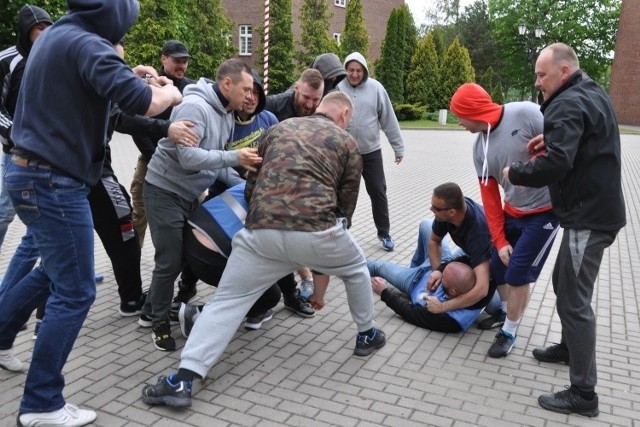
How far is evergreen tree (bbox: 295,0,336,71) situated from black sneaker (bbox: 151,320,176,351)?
2872cm

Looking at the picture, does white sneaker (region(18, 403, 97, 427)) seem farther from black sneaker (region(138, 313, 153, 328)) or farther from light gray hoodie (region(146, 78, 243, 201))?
light gray hoodie (region(146, 78, 243, 201))

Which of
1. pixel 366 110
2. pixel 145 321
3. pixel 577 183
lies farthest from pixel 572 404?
pixel 366 110

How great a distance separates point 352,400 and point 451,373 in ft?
2.48

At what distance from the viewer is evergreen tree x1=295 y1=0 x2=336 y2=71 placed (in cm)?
3178

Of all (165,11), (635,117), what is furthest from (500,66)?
(165,11)

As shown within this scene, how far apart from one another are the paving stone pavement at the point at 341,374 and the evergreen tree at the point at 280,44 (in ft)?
87.2

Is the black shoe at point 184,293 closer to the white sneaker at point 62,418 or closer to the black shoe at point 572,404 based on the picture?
the white sneaker at point 62,418

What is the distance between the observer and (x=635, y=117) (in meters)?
41.1

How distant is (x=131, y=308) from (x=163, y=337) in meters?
0.69

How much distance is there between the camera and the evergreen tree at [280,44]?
30531 millimetres

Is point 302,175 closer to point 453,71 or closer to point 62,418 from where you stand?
point 62,418

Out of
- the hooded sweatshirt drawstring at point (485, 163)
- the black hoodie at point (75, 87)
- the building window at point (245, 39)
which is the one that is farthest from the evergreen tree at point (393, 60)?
the black hoodie at point (75, 87)

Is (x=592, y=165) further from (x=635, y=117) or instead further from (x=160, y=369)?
(x=635, y=117)

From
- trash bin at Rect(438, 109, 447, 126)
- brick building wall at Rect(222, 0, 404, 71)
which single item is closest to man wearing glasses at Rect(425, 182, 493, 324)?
trash bin at Rect(438, 109, 447, 126)
